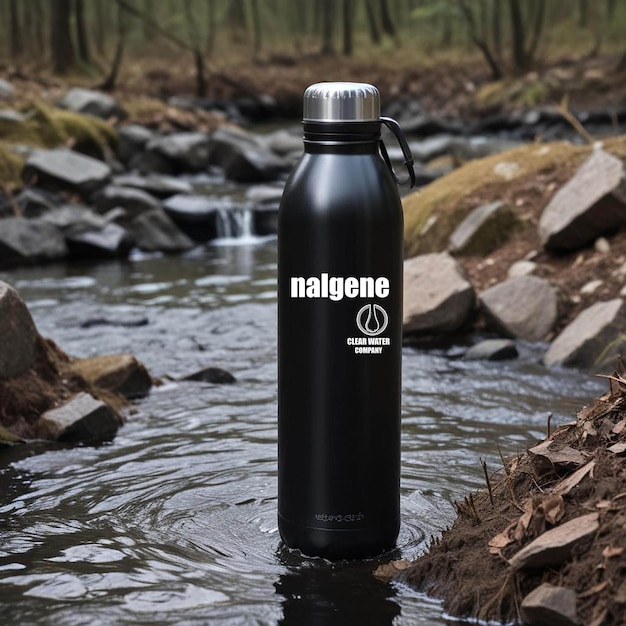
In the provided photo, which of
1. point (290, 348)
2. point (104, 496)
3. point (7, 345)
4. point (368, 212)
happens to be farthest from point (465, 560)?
point (7, 345)

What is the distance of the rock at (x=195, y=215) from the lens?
17781 mm

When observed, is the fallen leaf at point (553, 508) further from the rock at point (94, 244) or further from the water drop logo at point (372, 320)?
the rock at point (94, 244)

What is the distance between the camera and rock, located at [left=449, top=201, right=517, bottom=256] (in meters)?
11.4

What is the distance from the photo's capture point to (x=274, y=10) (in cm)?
6125

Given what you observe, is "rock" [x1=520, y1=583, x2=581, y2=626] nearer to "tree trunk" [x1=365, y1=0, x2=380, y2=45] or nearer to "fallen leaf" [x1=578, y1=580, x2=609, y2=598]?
"fallen leaf" [x1=578, y1=580, x2=609, y2=598]

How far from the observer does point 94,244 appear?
16.1m

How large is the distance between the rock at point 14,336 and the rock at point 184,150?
53.1 feet

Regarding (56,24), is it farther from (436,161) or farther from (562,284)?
(562,284)

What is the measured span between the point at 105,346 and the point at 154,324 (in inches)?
44.2

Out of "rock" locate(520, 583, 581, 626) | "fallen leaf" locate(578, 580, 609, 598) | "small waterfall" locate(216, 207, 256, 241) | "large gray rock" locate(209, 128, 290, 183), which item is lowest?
"small waterfall" locate(216, 207, 256, 241)

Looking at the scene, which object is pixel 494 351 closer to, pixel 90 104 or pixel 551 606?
pixel 551 606

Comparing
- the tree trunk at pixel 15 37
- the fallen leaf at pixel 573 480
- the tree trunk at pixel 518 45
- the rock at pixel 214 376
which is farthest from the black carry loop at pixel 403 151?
the tree trunk at pixel 15 37

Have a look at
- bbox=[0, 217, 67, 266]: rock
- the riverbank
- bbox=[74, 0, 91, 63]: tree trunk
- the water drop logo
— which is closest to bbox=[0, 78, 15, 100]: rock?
bbox=[0, 217, 67, 266]: rock

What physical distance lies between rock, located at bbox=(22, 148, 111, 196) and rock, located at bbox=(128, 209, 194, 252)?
143cm
